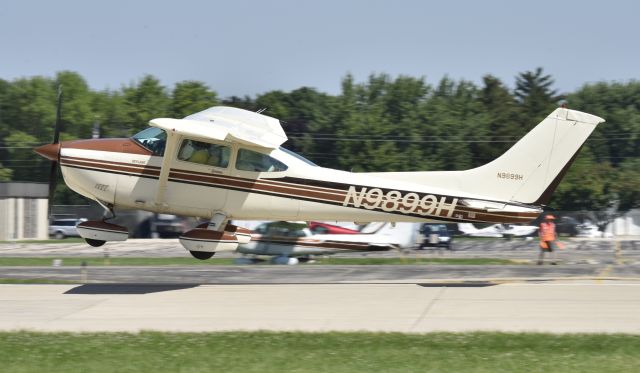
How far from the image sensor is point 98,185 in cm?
1777

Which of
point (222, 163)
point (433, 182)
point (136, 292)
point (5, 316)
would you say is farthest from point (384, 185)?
point (5, 316)

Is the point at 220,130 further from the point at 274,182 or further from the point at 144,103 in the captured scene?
the point at 144,103

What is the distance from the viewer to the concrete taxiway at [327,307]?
1330 cm

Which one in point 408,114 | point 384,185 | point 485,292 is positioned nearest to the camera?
point 485,292

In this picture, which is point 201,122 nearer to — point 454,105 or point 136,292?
point 136,292

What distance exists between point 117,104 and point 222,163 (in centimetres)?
7359

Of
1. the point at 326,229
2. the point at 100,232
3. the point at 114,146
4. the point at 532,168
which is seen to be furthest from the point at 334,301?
the point at 326,229

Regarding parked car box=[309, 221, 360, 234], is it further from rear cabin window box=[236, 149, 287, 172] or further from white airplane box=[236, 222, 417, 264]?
rear cabin window box=[236, 149, 287, 172]

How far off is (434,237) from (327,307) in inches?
1088

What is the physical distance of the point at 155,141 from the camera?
57.9 ft

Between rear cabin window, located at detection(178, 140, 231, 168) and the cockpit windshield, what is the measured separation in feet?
1.58

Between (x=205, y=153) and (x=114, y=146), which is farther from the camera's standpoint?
(x=114, y=146)

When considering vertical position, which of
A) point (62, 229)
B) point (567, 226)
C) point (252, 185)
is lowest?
point (62, 229)

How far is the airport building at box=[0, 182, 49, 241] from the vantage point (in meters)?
56.8
